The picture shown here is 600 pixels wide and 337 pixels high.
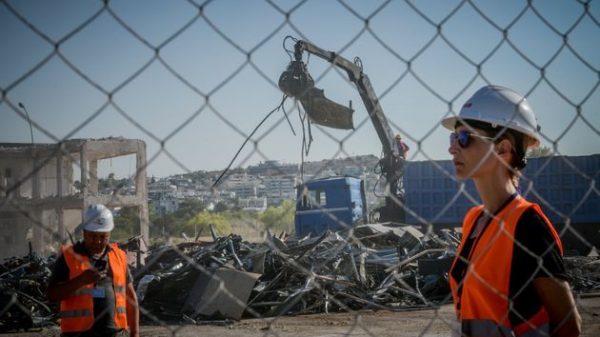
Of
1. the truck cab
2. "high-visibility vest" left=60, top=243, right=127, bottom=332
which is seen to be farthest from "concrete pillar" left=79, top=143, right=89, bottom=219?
the truck cab

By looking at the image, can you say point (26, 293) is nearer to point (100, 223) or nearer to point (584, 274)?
point (100, 223)

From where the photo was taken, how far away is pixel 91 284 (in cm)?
417

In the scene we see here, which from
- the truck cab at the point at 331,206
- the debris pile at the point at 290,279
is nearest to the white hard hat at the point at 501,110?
the debris pile at the point at 290,279

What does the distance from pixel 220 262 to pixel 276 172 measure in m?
8.54

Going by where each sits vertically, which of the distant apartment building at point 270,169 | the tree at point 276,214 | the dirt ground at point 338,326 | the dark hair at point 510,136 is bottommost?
the dirt ground at point 338,326

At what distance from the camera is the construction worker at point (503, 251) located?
1.91 m

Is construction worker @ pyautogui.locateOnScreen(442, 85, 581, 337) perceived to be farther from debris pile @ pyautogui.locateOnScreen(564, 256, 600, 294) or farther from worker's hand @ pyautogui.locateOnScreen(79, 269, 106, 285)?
debris pile @ pyautogui.locateOnScreen(564, 256, 600, 294)

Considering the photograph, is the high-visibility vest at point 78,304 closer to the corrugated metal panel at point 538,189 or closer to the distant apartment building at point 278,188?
the distant apartment building at point 278,188

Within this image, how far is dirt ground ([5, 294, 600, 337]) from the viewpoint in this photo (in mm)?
7562

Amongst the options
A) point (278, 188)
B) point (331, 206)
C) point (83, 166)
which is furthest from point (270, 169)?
point (331, 206)

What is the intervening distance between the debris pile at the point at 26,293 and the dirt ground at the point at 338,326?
391mm

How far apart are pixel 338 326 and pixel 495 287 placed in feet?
21.4

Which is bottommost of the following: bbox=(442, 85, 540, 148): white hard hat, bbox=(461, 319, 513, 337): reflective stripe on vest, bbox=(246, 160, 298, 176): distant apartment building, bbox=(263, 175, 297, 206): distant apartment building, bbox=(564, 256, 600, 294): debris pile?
bbox=(564, 256, 600, 294): debris pile

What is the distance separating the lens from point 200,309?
8.90 meters
